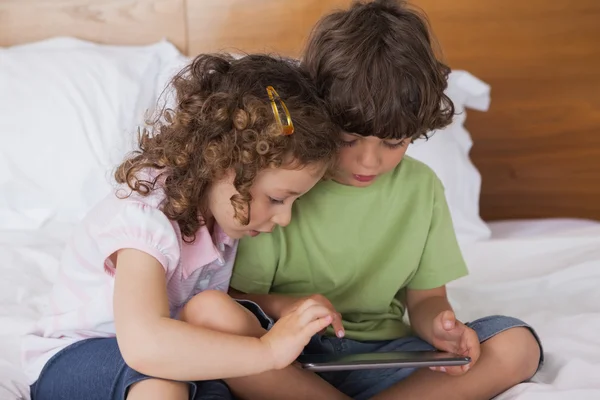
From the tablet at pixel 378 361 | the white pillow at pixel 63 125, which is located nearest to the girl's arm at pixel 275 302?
the tablet at pixel 378 361

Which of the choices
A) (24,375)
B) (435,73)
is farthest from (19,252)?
(435,73)

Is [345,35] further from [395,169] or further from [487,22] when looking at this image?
[487,22]

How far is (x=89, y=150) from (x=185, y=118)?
26.8 inches

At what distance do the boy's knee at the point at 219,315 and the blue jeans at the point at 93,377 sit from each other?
0.25 ft

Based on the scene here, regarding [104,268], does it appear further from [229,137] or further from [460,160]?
[460,160]

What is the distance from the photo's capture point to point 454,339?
1142mm

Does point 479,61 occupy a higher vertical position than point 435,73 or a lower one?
lower

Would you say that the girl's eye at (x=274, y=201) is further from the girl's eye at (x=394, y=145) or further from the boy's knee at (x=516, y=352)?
the boy's knee at (x=516, y=352)

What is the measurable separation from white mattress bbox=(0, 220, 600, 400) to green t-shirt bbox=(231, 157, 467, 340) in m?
0.21

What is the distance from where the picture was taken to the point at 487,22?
1.99 metres

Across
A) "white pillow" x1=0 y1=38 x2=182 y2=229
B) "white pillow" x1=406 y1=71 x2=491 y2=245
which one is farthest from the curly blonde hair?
"white pillow" x1=406 y1=71 x2=491 y2=245

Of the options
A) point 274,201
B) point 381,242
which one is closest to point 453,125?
point 381,242

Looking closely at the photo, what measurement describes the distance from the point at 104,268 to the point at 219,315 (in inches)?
6.8

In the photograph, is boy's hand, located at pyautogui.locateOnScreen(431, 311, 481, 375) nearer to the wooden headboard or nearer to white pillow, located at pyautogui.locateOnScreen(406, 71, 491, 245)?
white pillow, located at pyautogui.locateOnScreen(406, 71, 491, 245)
